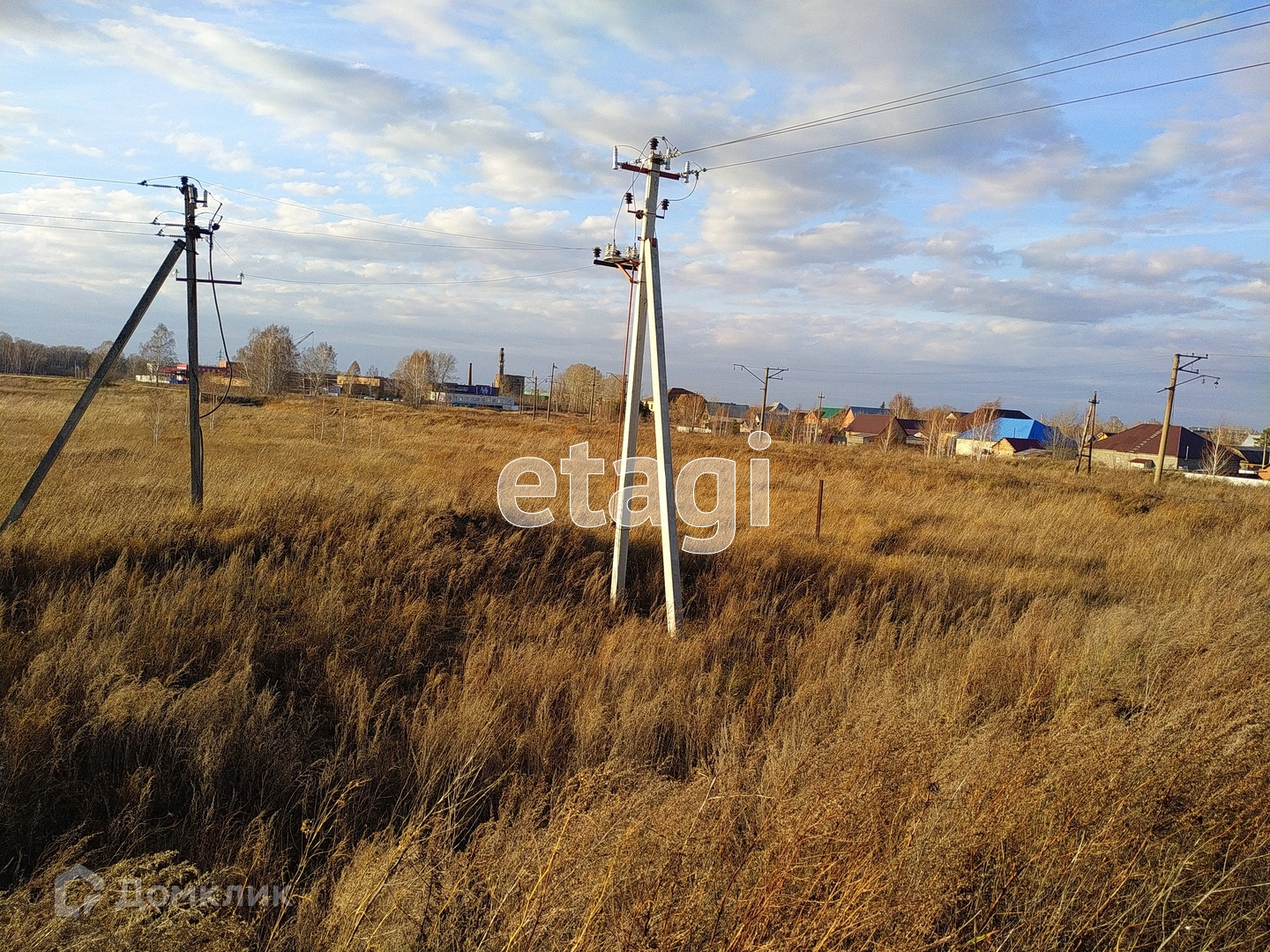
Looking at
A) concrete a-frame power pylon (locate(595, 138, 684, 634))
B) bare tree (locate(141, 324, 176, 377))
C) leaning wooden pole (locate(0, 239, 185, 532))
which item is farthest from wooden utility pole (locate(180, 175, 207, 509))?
bare tree (locate(141, 324, 176, 377))

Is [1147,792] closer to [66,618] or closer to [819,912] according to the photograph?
[819,912]

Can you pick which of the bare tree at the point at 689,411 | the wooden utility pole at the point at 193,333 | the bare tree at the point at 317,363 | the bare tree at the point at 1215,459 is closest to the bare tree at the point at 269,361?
the bare tree at the point at 317,363

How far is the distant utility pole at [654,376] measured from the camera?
21.0 ft

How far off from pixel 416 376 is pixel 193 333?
264 ft

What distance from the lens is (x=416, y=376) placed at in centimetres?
8456

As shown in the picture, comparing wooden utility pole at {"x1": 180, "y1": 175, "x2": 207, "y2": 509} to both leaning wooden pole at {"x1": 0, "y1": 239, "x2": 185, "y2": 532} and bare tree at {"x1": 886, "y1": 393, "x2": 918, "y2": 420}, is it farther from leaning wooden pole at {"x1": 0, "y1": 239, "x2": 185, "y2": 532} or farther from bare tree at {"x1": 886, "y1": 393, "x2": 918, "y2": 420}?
bare tree at {"x1": 886, "y1": 393, "x2": 918, "y2": 420}

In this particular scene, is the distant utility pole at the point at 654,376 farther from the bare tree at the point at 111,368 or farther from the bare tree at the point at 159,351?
the bare tree at the point at 159,351

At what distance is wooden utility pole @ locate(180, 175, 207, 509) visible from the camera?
7727 mm

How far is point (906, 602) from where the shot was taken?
7785mm

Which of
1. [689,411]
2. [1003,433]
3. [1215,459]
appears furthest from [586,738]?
[1003,433]

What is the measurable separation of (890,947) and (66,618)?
5.43 m

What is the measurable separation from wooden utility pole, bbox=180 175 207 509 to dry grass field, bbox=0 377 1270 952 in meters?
0.53

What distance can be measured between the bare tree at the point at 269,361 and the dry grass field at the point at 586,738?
58.9 metres

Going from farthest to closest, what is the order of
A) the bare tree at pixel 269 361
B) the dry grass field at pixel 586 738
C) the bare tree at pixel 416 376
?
1. the bare tree at pixel 416 376
2. the bare tree at pixel 269 361
3. the dry grass field at pixel 586 738
